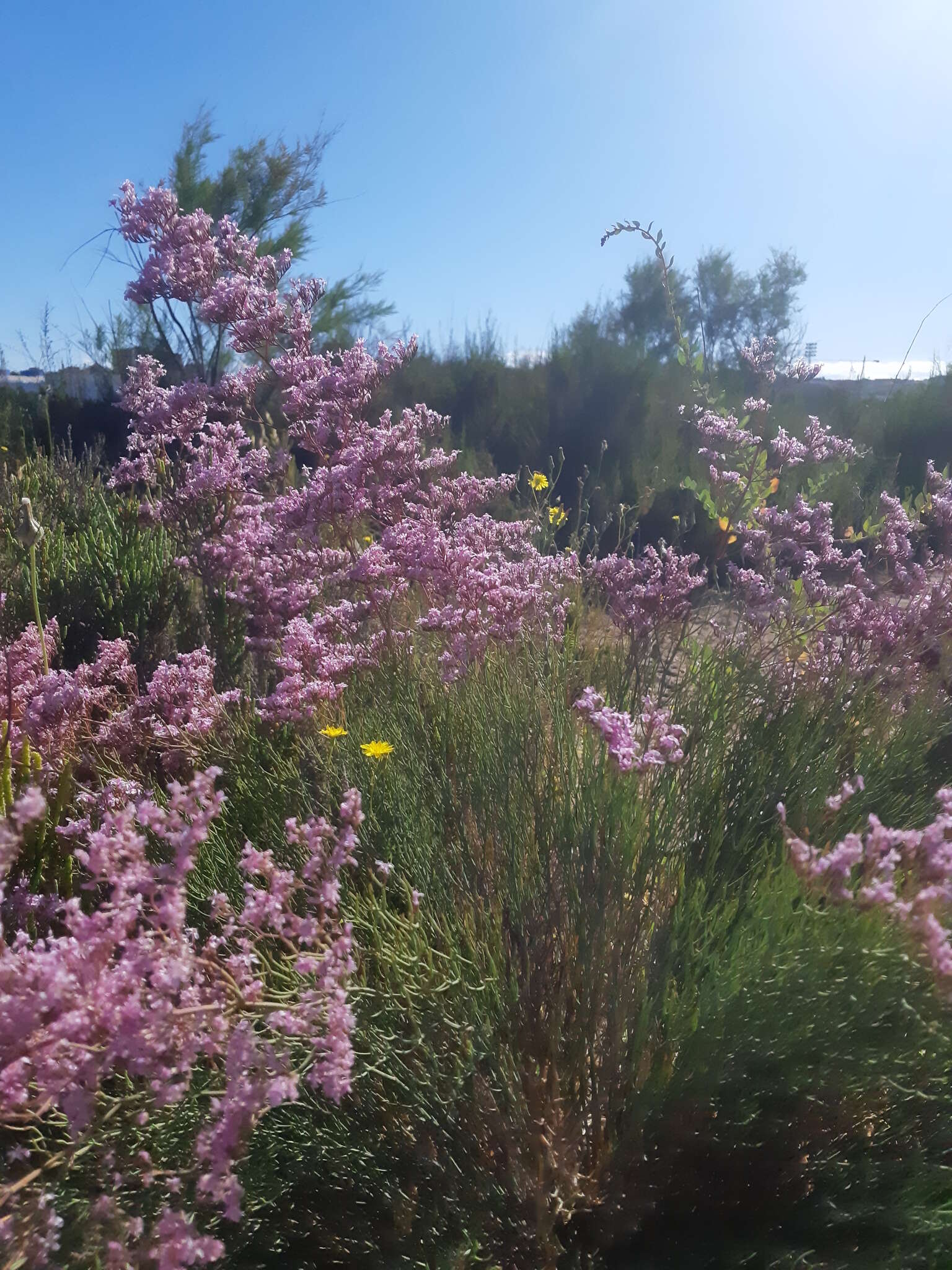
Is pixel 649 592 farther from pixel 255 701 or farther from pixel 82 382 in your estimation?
pixel 82 382

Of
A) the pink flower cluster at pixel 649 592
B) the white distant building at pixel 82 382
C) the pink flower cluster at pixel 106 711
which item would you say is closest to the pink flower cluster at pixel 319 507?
the pink flower cluster at pixel 649 592

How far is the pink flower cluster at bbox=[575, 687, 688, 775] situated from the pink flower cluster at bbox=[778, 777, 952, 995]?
17.5 inches

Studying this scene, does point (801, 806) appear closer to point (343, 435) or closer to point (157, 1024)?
point (157, 1024)

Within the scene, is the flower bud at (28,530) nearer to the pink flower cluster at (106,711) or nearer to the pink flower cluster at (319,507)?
the pink flower cluster at (106,711)

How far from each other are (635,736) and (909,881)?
2.72 ft

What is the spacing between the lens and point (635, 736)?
2354 mm

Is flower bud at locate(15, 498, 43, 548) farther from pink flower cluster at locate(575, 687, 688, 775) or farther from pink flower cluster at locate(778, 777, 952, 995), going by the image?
pink flower cluster at locate(778, 777, 952, 995)

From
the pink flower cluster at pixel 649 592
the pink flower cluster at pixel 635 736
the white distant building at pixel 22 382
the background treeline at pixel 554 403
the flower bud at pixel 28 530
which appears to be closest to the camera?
the pink flower cluster at pixel 635 736

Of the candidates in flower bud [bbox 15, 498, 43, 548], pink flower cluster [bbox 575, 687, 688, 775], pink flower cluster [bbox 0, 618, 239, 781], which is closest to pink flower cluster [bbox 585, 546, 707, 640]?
pink flower cluster [bbox 575, 687, 688, 775]

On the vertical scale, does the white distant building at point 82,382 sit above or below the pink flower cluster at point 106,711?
above

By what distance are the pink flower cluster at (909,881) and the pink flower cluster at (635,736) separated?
1.46 feet

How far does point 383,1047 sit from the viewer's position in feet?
5.43

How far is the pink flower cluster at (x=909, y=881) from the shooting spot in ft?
4.61

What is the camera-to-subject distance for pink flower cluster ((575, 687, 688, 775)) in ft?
6.58
